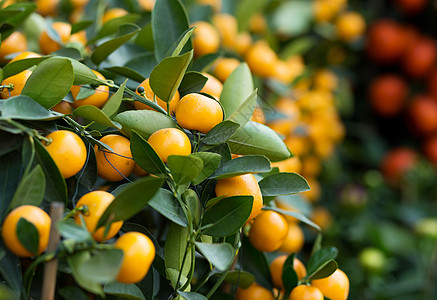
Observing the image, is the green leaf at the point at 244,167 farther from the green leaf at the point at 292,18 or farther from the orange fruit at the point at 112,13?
the green leaf at the point at 292,18

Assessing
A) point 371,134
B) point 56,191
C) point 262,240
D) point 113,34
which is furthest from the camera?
point 371,134

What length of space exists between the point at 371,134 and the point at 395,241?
36cm

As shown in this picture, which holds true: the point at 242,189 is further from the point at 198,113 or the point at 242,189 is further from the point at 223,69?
the point at 223,69

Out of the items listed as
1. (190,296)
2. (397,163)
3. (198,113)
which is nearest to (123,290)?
(190,296)

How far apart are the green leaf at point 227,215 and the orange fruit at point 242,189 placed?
0.04 feet

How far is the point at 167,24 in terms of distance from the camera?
0.51m

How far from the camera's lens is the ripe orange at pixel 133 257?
1.01ft

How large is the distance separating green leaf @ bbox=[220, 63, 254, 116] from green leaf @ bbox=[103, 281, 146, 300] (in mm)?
203

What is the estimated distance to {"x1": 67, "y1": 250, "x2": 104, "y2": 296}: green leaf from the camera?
290 mm

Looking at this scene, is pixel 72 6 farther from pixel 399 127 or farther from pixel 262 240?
pixel 399 127

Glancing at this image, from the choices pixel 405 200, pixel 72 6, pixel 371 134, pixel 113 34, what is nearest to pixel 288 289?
pixel 113 34

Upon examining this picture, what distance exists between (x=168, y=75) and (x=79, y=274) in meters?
0.18

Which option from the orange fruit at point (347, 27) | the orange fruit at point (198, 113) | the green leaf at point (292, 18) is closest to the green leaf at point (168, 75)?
the orange fruit at point (198, 113)

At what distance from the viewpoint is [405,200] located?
1111 mm
